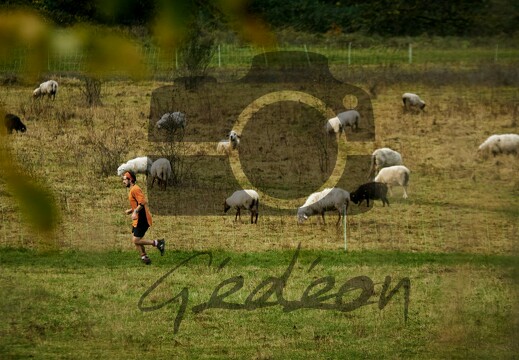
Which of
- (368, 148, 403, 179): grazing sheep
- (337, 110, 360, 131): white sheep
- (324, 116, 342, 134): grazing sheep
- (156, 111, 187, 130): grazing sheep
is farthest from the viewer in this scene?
(337, 110, 360, 131): white sheep

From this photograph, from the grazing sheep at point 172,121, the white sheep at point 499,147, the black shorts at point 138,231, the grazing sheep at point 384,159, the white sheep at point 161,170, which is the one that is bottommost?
the black shorts at point 138,231

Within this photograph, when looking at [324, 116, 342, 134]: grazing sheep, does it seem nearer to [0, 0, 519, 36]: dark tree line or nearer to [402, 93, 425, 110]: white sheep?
[402, 93, 425, 110]: white sheep

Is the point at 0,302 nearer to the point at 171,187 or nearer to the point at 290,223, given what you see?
the point at 290,223

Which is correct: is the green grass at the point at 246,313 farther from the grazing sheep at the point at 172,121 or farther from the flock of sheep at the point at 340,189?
the grazing sheep at the point at 172,121

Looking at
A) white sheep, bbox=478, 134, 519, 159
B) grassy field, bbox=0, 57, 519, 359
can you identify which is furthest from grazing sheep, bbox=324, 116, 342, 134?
white sheep, bbox=478, 134, 519, 159

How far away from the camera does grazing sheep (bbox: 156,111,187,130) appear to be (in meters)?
17.2

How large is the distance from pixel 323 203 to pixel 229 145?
461 cm

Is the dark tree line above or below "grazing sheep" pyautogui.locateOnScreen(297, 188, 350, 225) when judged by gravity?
above

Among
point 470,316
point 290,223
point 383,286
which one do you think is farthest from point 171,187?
point 470,316

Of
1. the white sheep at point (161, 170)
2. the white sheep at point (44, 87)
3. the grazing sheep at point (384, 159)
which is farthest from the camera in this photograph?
the grazing sheep at point (384, 159)

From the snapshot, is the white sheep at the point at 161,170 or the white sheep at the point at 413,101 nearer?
the white sheep at the point at 161,170

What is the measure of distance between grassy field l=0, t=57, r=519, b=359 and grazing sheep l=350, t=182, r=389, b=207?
19 cm

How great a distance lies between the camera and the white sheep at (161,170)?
14.4 m

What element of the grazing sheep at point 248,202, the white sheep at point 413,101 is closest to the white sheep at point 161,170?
the grazing sheep at point 248,202
